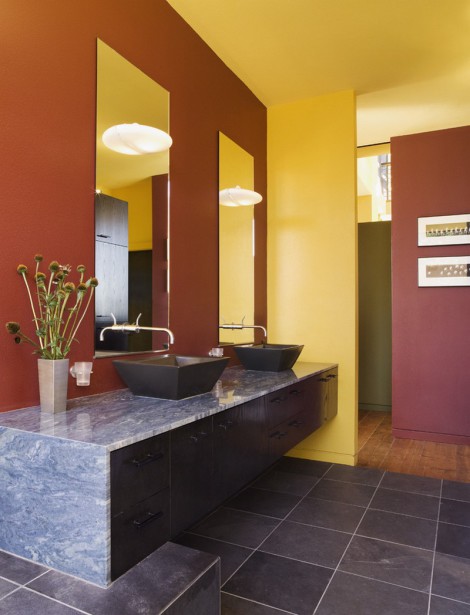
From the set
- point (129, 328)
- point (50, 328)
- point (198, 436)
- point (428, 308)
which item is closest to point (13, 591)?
point (198, 436)

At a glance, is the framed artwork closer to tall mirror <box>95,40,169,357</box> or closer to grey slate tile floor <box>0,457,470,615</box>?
grey slate tile floor <box>0,457,470,615</box>

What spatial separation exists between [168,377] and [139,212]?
991 millimetres

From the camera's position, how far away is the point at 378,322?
5.79m

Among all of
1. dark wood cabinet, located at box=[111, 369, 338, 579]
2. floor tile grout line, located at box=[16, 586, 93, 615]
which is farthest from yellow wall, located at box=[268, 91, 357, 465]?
floor tile grout line, located at box=[16, 586, 93, 615]

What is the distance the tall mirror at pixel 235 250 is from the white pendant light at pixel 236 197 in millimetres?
40

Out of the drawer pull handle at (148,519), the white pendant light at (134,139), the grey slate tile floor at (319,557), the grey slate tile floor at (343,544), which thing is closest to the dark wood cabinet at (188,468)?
the drawer pull handle at (148,519)

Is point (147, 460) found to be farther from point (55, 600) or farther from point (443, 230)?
point (443, 230)

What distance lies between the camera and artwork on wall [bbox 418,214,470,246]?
4402 millimetres

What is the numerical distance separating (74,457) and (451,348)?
397cm

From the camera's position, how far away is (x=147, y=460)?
1538 millimetres

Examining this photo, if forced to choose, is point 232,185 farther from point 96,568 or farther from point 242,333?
point 96,568

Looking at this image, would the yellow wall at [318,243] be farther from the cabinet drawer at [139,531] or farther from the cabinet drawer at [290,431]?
the cabinet drawer at [139,531]

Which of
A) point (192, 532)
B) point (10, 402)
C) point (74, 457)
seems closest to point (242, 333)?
point (192, 532)

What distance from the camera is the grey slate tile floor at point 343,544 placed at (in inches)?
77.7
